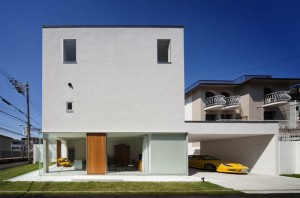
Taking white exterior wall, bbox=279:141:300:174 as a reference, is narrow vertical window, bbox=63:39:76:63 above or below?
above

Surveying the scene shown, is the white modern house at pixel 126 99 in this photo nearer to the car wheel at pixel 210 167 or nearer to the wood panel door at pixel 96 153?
the wood panel door at pixel 96 153

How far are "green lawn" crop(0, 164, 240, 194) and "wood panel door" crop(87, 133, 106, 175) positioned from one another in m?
2.87

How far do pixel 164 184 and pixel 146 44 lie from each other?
8.47 metres

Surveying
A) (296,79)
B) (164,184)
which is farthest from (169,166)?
(296,79)

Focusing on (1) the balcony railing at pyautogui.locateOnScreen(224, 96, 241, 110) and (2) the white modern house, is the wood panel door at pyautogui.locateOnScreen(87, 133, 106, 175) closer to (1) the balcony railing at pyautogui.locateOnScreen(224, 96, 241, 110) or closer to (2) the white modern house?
(2) the white modern house

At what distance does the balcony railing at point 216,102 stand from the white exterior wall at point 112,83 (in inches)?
365

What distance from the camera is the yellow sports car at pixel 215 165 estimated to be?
1633 centimetres

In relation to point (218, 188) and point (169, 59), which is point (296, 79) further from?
point (218, 188)

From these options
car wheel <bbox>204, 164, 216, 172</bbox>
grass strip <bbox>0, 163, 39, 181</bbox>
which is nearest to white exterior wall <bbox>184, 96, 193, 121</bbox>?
car wheel <bbox>204, 164, 216, 172</bbox>

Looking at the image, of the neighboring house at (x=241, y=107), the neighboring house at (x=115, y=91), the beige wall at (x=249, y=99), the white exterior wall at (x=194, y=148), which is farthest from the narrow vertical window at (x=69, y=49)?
the white exterior wall at (x=194, y=148)

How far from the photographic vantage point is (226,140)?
835 inches

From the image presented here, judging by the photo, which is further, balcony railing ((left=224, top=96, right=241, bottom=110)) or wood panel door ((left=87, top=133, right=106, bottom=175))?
balcony railing ((left=224, top=96, right=241, bottom=110))

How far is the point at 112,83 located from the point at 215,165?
942 cm

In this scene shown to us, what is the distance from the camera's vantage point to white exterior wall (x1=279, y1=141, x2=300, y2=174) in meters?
15.9
